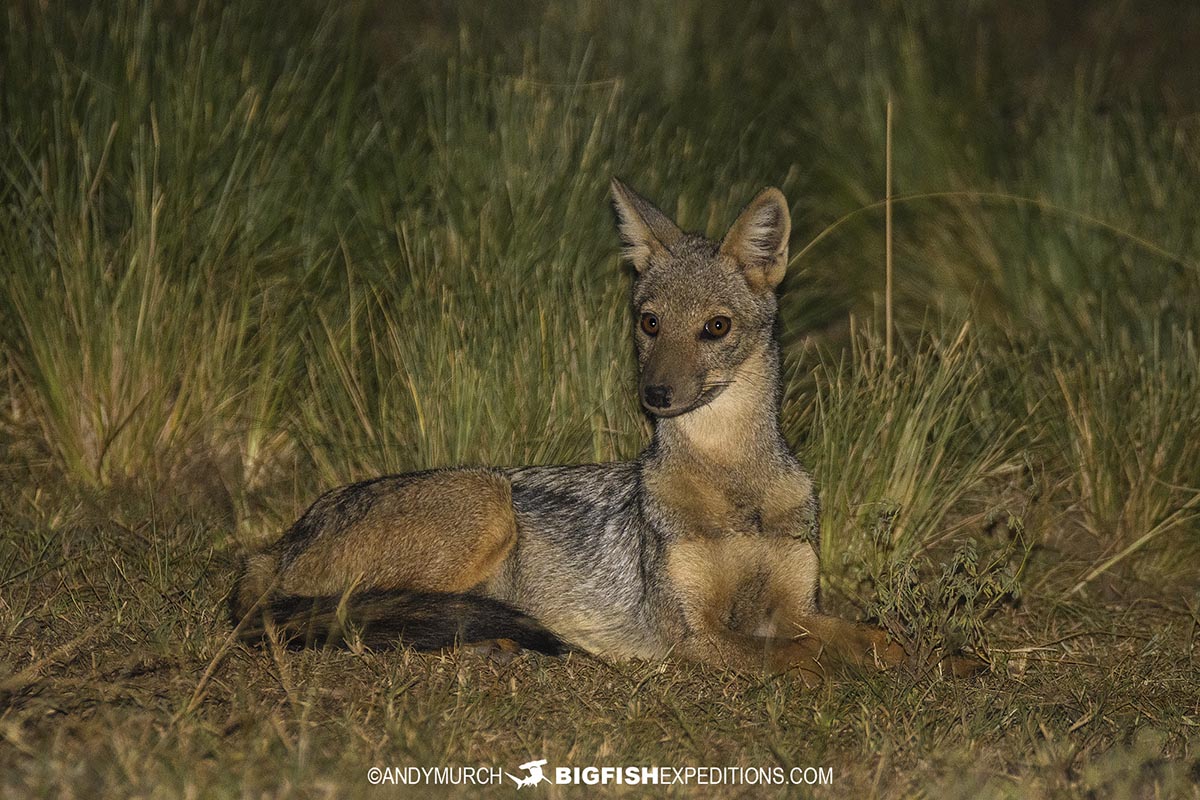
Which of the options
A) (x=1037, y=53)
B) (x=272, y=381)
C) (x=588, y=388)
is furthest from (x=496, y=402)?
(x=1037, y=53)

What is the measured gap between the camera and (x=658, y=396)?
14.9ft

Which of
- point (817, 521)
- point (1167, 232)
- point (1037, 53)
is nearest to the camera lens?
point (817, 521)

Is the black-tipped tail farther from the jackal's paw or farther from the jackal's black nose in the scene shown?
the jackal's black nose

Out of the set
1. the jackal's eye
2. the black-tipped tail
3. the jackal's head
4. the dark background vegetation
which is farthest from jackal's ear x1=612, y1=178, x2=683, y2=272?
the black-tipped tail

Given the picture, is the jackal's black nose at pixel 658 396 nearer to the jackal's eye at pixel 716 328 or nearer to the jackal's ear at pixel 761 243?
the jackal's eye at pixel 716 328

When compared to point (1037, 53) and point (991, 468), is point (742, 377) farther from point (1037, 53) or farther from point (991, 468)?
point (1037, 53)

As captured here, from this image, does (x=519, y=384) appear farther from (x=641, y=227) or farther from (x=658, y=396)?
(x=658, y=396)

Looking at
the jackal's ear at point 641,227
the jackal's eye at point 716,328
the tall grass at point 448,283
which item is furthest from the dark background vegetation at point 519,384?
the jackal's eye at point 716,328

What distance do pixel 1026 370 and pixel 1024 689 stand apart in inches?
83.1

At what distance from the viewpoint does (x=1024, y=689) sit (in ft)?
15.4

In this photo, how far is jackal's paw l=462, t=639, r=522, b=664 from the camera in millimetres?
4637

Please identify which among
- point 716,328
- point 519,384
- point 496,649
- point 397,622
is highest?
point 716,328

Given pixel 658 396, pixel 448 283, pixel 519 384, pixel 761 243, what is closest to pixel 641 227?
pixel 761 243

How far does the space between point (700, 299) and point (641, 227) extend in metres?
0.48
